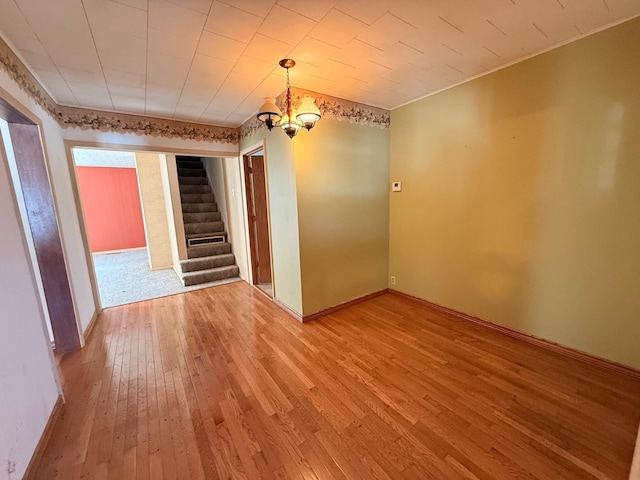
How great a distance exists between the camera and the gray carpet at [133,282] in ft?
12.8

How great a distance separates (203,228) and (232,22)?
4261 millimetres

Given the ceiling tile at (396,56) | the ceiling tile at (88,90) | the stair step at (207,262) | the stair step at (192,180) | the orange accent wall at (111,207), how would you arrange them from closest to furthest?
1. the ceiling tile at (396,56)
2. the ceiling tile at (88,90)
3. the stair step at (207,262)
4. the stair step at (192,180)
5. the orange accent wall at (111,207)

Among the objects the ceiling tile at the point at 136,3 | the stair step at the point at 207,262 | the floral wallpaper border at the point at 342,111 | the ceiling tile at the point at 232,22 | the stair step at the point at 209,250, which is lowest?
the stair step at the point at 207,262

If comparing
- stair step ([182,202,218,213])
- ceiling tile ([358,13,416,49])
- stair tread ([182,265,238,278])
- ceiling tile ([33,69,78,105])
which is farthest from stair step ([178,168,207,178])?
ceiling tile ([358,13,416,49])

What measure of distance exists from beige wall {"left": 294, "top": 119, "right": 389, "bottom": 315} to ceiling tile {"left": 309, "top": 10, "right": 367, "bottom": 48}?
38.6 inches

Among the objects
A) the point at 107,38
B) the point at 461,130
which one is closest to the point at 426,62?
the point at 461,130

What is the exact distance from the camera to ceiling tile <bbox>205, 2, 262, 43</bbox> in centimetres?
145

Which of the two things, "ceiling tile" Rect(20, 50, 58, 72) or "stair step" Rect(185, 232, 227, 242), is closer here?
"ceiling tile" Rect(20, 50, 58, 72)

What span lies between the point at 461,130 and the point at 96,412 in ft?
12.7

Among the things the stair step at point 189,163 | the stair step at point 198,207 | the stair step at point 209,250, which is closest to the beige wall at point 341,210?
the stair step at point 209,250

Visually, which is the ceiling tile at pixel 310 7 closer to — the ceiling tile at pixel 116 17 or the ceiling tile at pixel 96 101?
the ceiling tile at pixel 116 17

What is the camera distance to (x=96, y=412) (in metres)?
1.74

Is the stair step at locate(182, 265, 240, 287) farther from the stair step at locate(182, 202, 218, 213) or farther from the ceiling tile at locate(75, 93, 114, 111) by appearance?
the ceiling tile at locate(75, 93, 114, 111)

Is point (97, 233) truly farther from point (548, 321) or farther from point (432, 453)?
point (548, 321)
